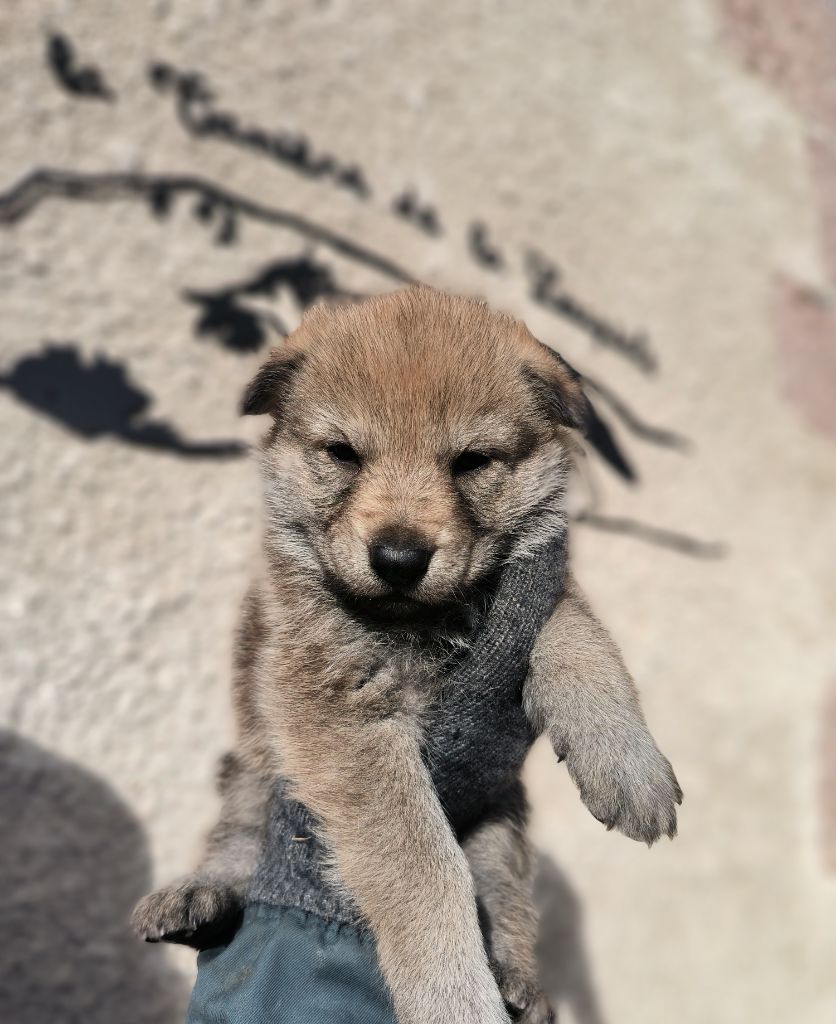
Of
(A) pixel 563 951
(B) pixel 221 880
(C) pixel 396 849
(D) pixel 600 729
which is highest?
(D) pixel 600 729

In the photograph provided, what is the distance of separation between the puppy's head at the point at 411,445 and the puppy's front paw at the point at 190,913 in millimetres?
799

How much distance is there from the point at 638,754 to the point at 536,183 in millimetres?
3988

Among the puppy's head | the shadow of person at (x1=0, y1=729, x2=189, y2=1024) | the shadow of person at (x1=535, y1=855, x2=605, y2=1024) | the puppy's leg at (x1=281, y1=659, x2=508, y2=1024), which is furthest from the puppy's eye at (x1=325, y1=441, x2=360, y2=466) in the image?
the shadow of person at (x1=535, y1=855, x2=605, y2=1024)

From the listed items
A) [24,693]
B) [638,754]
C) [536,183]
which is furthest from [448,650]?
[536,183]

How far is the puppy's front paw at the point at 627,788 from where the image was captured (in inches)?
65.1

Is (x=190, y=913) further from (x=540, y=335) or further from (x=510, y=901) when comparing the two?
(x=540, y=335)

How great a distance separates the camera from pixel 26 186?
3.48 meters

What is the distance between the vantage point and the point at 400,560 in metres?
1.60

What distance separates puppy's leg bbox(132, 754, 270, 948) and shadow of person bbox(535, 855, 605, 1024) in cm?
310

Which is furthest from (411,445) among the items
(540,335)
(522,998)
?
(540,335)

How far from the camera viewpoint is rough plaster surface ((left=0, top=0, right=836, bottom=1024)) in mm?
3617

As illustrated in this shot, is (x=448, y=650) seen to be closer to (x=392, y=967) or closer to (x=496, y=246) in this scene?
(x=392, y=967)

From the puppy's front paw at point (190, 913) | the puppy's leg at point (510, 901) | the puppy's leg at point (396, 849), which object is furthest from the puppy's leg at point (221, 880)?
the puppy's leg at point (510, 901)

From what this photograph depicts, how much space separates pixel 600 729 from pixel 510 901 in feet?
2.13
